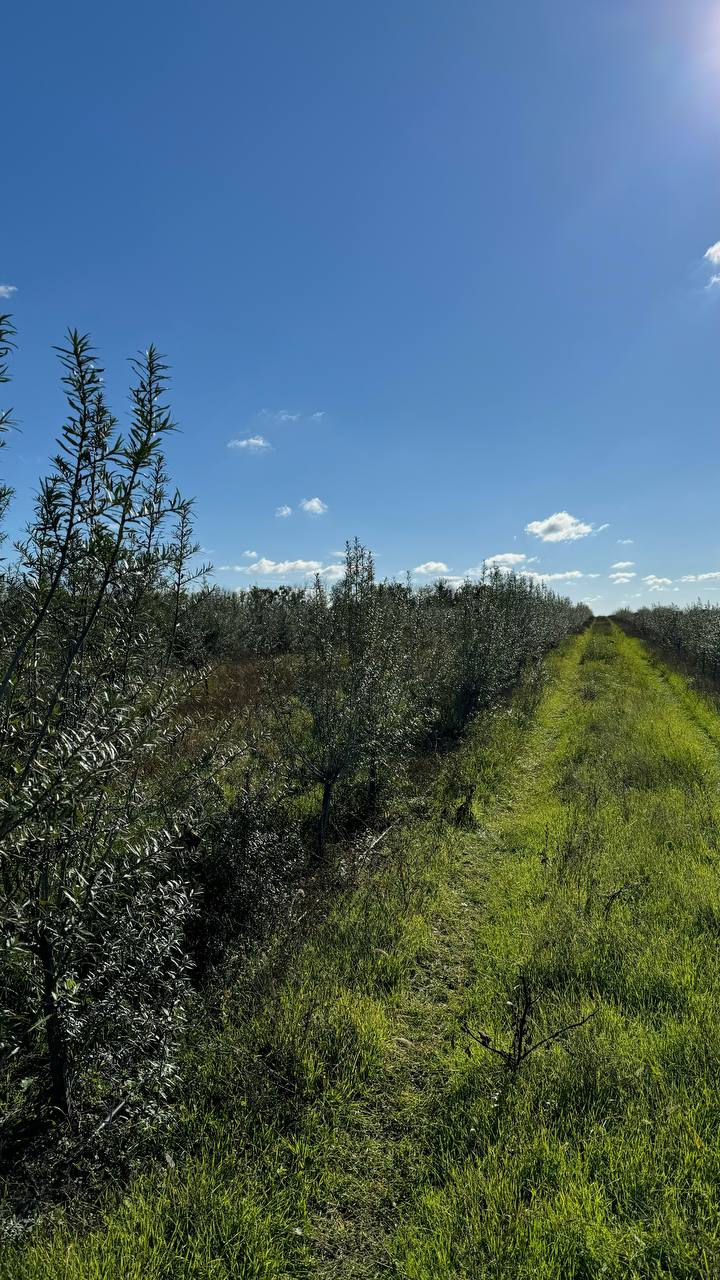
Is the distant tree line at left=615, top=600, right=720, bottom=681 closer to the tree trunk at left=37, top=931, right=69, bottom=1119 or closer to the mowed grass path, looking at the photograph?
the mowed grass path

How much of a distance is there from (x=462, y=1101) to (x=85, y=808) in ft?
9.66

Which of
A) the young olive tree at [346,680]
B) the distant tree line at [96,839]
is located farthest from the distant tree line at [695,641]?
the distant tree line at [96,839]

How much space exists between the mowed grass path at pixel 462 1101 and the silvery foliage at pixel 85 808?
60 cm

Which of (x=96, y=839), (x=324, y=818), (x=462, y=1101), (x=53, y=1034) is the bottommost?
(x=462, y=1101)

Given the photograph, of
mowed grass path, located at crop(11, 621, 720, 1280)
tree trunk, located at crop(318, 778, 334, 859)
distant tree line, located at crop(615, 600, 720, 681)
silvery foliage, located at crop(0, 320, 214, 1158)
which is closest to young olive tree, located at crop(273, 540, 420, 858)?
tree trunk, located at crop(318, 778, 334, 859)

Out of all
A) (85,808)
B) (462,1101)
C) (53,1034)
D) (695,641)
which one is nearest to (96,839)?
(85,808)

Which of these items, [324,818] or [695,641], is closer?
[324,818]

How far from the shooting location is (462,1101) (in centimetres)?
332

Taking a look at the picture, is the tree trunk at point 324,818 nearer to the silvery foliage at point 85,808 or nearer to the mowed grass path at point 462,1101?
the mowed grass path at point 462,1101

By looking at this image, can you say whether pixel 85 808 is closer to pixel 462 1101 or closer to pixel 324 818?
pixel 462 1101

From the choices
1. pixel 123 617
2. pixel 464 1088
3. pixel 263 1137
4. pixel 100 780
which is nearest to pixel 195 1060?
pixel 263 1137

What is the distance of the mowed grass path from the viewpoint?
8.08ft

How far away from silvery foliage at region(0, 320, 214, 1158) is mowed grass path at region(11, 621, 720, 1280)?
603 mm

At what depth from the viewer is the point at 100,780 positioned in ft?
8.91
